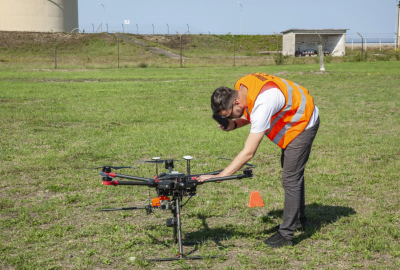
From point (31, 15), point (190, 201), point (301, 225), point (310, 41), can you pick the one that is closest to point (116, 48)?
point (31, 15)

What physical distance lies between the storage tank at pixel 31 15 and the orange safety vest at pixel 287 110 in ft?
215

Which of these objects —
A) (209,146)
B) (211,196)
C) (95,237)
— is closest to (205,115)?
(209,146)

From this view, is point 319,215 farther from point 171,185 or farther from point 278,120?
point 171,185

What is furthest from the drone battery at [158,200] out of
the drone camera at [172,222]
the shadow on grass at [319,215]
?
the shadow on grass at [319,215]

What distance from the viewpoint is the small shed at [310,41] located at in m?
56.4

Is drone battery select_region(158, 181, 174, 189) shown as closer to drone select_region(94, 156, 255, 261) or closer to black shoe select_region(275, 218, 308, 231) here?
drone select_region(94, 156, 255, 261)

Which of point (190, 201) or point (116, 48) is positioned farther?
point (116, 48)

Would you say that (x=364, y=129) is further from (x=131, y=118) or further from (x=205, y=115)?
(x=131, y=118)

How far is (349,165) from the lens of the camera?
775cm

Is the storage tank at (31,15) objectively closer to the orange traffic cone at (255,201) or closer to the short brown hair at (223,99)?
the orange traffic cone at (255,201)

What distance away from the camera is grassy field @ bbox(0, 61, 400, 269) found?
4.51 m

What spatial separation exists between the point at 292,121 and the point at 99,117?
8838mm

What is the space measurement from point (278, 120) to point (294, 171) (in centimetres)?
56

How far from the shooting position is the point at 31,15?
6306 cm
